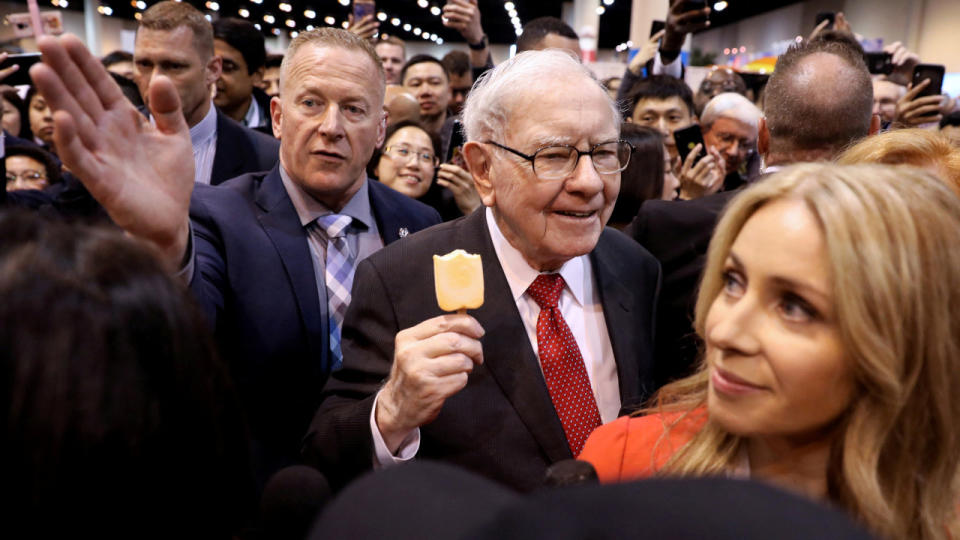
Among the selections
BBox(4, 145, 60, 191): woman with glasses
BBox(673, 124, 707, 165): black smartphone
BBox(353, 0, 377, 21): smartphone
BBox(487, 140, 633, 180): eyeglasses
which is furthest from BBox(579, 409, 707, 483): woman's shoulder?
BBox(4, 145, 60, 191): woman with glasses

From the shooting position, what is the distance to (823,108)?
2693mm

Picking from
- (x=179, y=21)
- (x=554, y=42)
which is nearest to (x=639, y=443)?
(x=179, y=21)

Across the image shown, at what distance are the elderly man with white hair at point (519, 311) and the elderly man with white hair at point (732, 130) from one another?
2.51 meters

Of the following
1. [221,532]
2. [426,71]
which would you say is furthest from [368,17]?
[221,532]

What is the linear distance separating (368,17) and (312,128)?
2.44 m

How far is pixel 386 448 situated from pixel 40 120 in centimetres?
600

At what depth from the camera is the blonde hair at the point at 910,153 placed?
2049mm

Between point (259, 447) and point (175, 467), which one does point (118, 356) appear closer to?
point (175, 467)

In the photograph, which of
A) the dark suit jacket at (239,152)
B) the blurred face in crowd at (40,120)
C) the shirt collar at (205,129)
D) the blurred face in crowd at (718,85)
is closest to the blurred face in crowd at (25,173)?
the blurred face in crowd at (40,120)

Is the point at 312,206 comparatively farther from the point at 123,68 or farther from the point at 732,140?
the point at 123,68

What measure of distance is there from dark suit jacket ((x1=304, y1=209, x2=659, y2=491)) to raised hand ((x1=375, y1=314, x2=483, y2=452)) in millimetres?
201

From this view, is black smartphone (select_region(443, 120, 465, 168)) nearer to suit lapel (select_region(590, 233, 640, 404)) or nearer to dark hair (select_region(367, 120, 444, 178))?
dark hair (select_region(367, 120, 444, 178))

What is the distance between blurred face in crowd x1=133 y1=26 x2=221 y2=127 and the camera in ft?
12.9

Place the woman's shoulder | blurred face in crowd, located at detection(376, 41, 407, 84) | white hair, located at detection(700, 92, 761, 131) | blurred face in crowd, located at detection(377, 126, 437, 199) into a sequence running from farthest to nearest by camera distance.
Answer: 1. blurred face in crowd, located at detection(376, 41, 407, 84)
2. white hair, located at detection(700, 92, 761, 131)
3. blurred face in crowd, located at detection(377, 126, 437, 199)
4. the woman's shoulder
